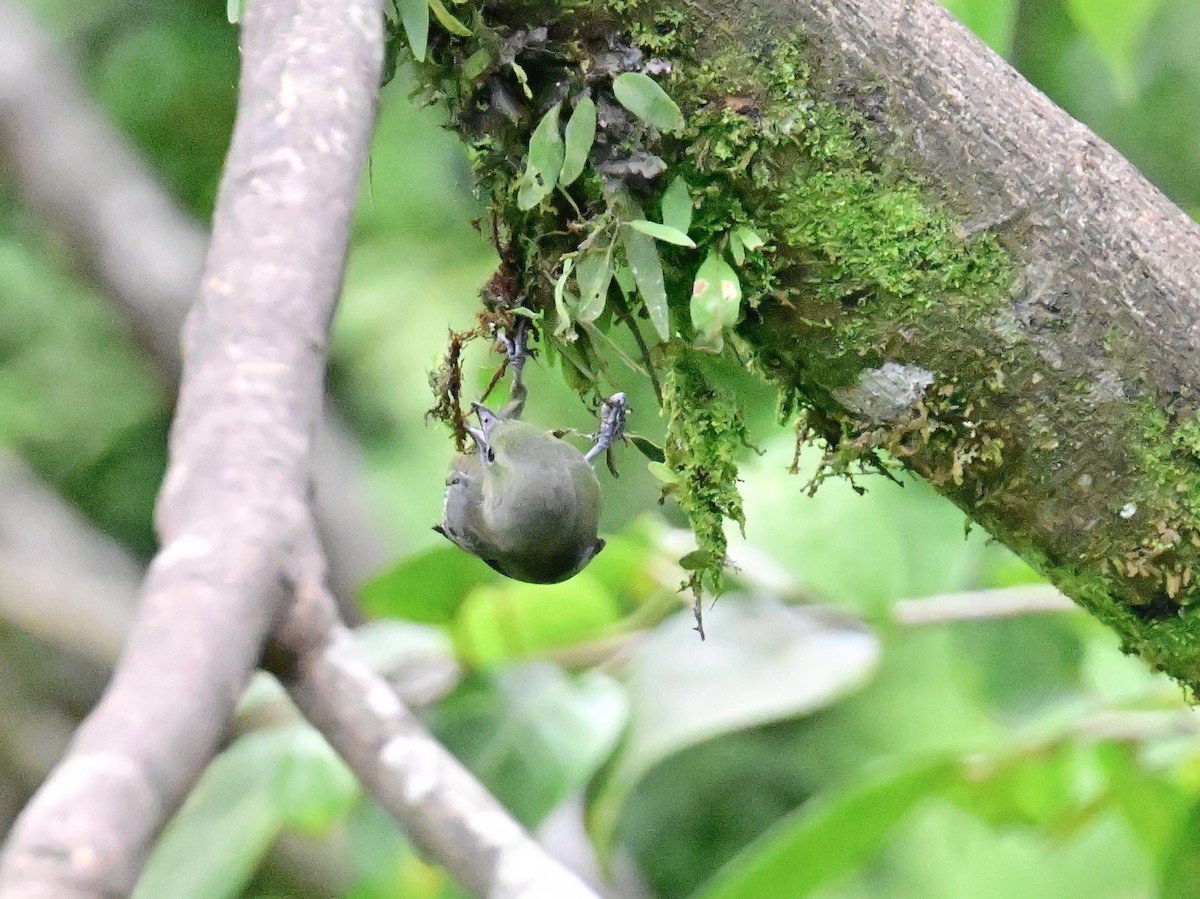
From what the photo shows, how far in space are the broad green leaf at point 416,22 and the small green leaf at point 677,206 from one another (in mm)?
154

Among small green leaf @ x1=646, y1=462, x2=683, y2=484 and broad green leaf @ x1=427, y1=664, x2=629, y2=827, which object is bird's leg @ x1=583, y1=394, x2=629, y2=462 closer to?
small green leaf @ x1=646, y1=462, x2=683, y2=484

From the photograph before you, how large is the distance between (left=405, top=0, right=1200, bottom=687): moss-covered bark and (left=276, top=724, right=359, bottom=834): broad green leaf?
0.78 meters

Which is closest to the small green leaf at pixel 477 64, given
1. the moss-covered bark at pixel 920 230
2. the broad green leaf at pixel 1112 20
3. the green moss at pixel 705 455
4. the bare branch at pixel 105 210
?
the moss-covered bark at pixel 920 230

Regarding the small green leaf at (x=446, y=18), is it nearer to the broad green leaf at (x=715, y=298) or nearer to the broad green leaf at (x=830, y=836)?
the broad green leaf at (x=715, y=298)

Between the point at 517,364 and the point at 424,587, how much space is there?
67 cm

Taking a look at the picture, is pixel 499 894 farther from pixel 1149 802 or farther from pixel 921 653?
pixel 921 653

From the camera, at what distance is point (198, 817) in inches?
54.6

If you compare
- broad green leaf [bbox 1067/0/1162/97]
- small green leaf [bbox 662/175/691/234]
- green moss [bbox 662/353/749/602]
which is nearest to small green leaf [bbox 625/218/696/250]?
small green leaf [bbox 662/175/691/234]

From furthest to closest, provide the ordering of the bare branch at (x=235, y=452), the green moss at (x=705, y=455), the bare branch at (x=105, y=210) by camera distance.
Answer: the bare branch at (x=105, y=210)
the green moss at (x=705, y=455)
the bare branch at (x=235, y=452)

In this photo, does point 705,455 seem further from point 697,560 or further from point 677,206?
point 677,206

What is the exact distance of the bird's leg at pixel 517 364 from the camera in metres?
0.80

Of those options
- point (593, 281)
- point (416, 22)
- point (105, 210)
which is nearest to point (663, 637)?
point (593, 281)

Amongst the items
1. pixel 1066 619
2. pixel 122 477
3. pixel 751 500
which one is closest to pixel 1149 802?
pixel 1066 619

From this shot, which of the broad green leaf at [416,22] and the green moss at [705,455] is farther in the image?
the green moss at [705,455]
